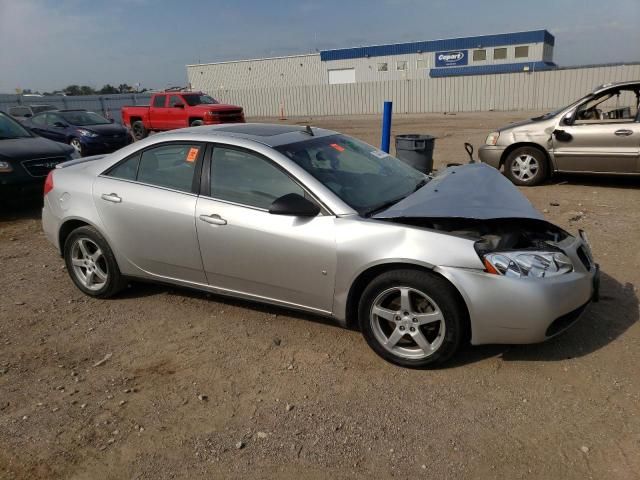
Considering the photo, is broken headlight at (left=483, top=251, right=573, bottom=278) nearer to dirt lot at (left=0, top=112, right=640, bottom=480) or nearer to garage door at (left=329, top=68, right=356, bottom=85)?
dirt lot at (left=0, top=112, right=640, bottom=480)

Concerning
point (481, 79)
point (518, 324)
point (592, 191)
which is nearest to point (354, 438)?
point (518, 324)

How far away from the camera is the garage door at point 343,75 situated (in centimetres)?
5428

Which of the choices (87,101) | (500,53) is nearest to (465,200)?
(87,101)

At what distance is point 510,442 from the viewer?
9.08ft

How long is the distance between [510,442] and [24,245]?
6196mm

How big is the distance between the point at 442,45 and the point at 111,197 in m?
51.5

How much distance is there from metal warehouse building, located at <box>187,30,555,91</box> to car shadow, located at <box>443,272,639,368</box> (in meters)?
45.4

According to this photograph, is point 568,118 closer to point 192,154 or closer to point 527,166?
point 527,166

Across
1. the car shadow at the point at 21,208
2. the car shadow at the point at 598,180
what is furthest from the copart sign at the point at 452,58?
the car shadow at the point at 21,208

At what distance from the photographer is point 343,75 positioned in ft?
180

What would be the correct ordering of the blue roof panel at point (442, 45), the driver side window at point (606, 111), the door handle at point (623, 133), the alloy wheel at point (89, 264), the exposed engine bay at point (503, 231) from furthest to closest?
the blue roof panel at point (442, 45), the driver side window at point (606, 111), the door handle at point (623, 133), the alloy wheel at point (89, 264), the exposed engine bay at point (503, 231)

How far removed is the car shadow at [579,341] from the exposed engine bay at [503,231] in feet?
2.30

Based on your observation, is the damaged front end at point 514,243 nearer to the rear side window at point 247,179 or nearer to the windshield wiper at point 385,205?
the windshield wiper at point 385,205

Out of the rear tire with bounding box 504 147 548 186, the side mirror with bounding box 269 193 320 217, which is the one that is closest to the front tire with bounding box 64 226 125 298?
the side mirror with bounding box 269 193 320 217
